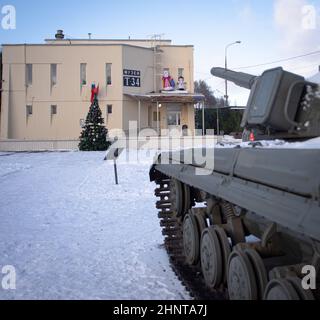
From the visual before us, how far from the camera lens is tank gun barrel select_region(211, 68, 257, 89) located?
551cm

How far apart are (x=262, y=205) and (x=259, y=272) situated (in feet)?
2.39

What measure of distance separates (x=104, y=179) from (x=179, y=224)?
8678mm

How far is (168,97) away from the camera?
3278 centimetres

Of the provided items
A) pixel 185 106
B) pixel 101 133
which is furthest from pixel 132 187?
pixel 185 106

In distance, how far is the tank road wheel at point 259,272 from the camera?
3.00m

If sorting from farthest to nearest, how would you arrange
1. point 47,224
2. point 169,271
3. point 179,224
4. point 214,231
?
point 47,224 → point 179,224 → point 169,271 → point 214,231

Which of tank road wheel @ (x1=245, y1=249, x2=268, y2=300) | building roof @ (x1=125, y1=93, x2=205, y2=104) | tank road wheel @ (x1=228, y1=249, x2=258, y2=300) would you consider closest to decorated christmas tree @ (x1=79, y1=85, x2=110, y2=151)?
building roof @ (x1=125, y1=93, x2=205, y2=104)

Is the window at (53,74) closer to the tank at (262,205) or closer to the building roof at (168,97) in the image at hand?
the building roof at (168,97)

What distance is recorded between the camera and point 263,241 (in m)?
3.16

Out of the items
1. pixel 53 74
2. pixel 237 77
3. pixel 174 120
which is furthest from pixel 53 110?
pixel 237 77

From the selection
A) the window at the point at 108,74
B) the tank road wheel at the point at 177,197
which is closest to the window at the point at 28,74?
the window at the point at 108,74

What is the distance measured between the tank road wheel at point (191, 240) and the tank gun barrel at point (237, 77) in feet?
6.49

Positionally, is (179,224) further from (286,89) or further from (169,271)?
(286,89)

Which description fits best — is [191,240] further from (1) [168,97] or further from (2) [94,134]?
(1) [168,97]
